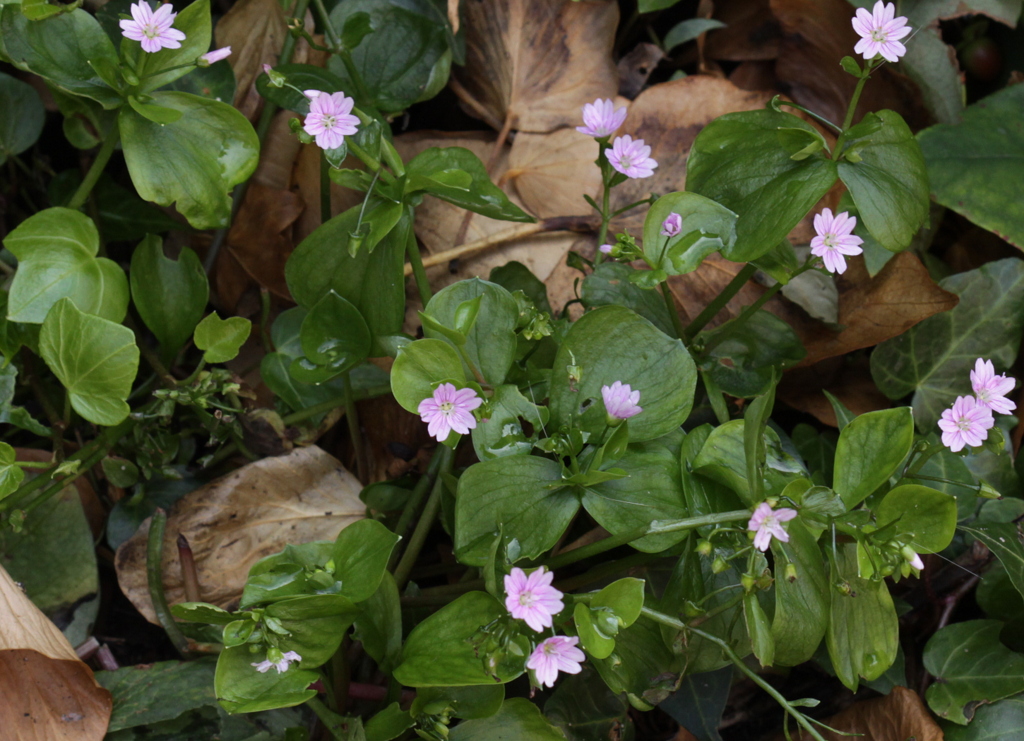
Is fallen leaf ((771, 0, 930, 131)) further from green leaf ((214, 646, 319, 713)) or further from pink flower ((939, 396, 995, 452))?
green leaf ((214, 646, 319, 713))

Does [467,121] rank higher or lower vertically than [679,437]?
higher

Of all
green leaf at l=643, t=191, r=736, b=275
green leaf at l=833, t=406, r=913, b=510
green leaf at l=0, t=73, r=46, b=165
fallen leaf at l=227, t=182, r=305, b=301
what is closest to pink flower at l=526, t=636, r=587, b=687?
green leaf at l=833, t=406, r=913, b=510

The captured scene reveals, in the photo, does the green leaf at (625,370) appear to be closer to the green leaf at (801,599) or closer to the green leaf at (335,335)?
the green leaf at (801,599)

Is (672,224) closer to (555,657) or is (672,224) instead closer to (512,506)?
(512,506)

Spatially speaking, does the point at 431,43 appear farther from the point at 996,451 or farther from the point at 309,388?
the point at 996,451

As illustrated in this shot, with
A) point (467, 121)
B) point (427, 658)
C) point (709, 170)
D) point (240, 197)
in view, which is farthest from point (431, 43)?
point (427, 658)

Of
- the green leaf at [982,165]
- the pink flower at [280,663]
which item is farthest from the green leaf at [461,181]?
the green leaf at [982,165]
